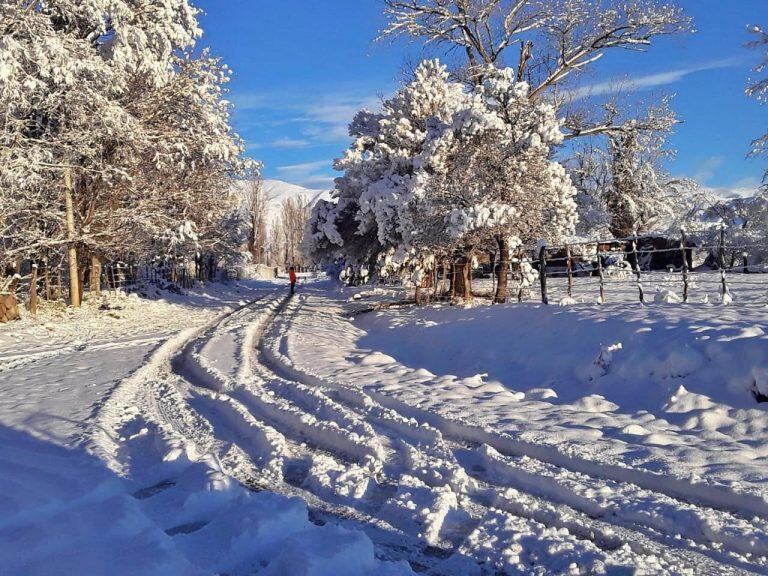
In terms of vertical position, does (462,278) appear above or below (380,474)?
above

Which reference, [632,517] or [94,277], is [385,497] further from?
[94,277]

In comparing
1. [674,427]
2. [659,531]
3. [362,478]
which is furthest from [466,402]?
[659,531]

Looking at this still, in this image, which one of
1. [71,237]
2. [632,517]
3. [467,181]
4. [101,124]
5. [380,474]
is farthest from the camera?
[71,237]

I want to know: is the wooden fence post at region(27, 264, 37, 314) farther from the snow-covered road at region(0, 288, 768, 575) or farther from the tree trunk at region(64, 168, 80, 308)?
the snow-covered road at region(0, 288, 768, 575)

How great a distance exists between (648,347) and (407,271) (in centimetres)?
1174

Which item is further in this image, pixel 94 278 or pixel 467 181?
pixel 94 278

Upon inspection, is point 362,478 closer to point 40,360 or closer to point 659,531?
point 659,531

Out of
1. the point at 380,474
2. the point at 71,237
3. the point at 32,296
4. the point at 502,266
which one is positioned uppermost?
the point at 71,237

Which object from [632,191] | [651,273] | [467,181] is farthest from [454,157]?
[632,191]

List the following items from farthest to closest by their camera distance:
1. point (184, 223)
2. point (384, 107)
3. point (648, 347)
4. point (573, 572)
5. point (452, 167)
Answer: point (184, 223), point (384, 107), point (452, 167), point (648, 347), point (573, 572)

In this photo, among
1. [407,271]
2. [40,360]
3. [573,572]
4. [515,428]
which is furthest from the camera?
[407,271]

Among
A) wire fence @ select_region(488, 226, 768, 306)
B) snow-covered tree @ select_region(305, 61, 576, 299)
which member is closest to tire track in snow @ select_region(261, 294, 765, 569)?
wire fence @ select_region(488, 226, 768, 306)

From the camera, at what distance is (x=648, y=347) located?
27.1 feet

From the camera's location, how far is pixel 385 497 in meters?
4.57
